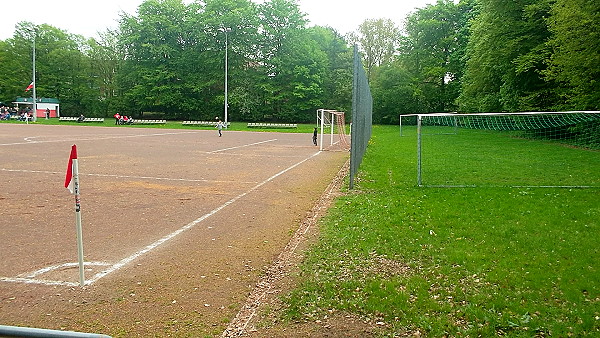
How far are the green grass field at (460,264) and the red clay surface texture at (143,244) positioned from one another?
0.86 meters

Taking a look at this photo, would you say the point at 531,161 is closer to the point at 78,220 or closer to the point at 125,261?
the point at 125,261

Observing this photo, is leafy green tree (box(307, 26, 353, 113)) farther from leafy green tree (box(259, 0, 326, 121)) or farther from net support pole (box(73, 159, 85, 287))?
net support pole (box(73, 159, 85, 287))

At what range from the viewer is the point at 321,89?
6756 cm

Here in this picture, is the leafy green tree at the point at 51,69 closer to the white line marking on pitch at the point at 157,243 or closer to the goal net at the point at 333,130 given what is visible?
the goal net at the point at 333,130

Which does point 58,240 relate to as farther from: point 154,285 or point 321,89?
point 321,89

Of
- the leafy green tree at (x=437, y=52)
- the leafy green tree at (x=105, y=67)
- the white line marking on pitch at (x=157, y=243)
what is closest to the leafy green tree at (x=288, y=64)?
the leafy green tree at (x=437, y=52)

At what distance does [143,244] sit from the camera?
665cm

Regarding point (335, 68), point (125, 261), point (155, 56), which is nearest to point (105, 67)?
point (155, 56)

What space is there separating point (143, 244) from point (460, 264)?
417cm

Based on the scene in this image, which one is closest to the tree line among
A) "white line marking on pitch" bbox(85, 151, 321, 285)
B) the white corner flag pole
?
"white line marking on pitch" bbox(85, 151, 321, 285)

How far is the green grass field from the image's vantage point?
4062 millimetres

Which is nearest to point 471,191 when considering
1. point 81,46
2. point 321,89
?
point 321,89

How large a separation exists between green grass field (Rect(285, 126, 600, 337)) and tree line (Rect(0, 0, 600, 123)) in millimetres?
51609

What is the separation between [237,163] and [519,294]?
1403 cm
